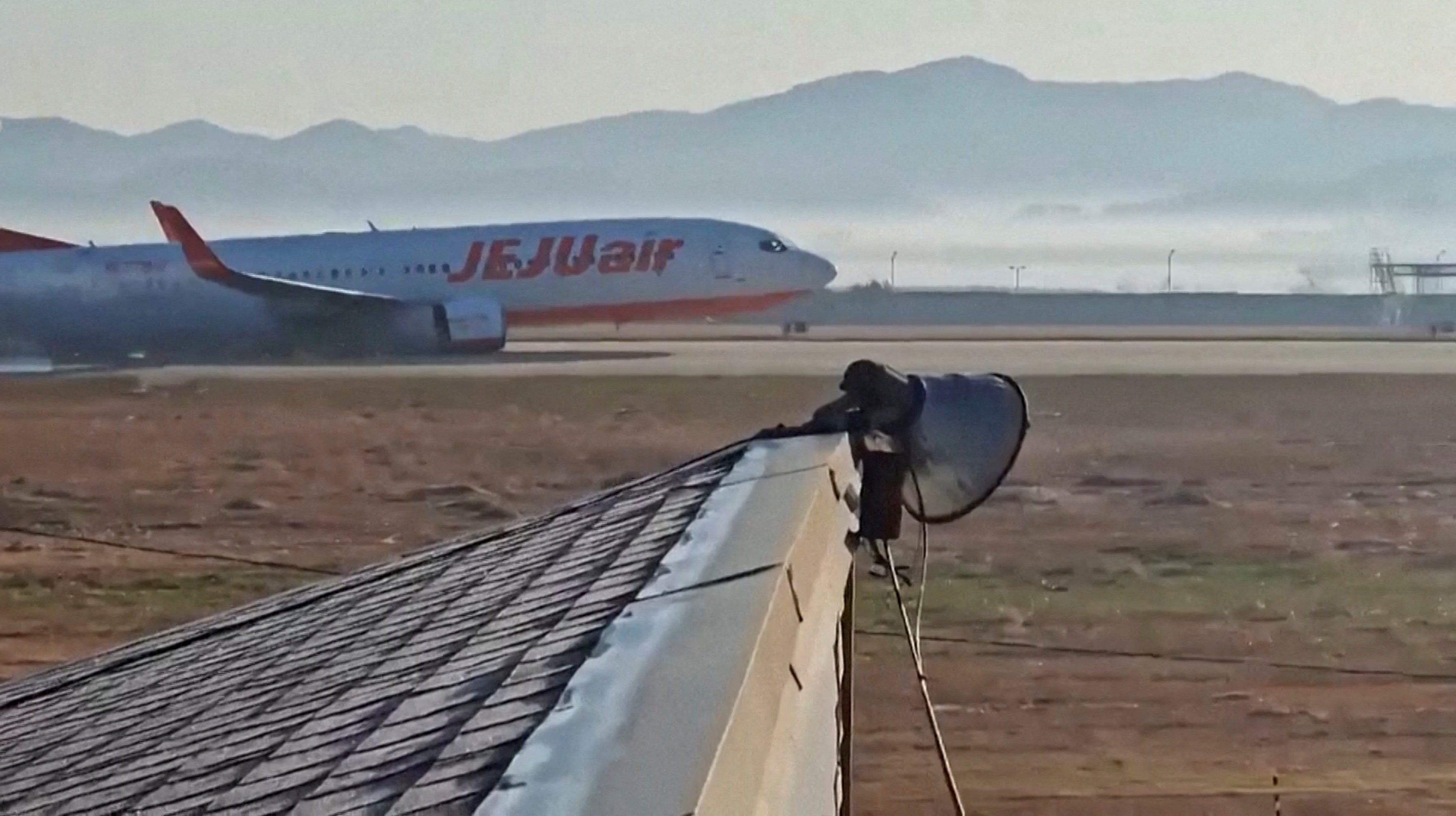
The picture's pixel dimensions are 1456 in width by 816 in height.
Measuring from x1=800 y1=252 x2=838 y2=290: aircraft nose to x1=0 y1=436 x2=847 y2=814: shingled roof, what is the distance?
33.7 meters

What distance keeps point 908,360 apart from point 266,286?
12.7m

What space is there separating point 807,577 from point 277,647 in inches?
87.0

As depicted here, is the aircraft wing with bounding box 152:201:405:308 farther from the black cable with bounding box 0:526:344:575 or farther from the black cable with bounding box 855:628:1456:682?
the black cable with bounding box 855:628:1456:682

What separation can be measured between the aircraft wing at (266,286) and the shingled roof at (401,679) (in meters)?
32.7

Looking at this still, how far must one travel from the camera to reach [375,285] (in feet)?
133

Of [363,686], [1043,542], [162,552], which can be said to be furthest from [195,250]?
[363,686]

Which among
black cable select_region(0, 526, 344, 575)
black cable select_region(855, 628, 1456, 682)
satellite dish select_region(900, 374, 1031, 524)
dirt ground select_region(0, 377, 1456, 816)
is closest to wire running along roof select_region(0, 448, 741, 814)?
satellite dish select_region(900, 374, 1031, 524)

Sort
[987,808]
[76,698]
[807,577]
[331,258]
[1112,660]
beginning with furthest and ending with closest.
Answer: [331,258] → [1112,660] → [987,808] → [76,698] → [807,577]

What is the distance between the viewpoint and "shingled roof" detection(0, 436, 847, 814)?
311cm

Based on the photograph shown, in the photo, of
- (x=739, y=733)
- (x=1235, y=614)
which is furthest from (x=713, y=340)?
(x=739, y=733)

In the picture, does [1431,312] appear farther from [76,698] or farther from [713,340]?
[76,698]

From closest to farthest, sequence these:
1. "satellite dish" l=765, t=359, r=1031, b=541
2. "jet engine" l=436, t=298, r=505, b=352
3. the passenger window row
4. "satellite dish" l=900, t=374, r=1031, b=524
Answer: "satellite dish" l=765, t=359, r=1031, b=541 → "satellite dish" l=900, t=374, r=1031, b=524 → "jet engine" l=436, t=298, r=505, b=352 → the passenger window row

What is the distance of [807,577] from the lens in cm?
424

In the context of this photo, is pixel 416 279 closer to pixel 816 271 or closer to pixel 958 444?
pixel 816 271
